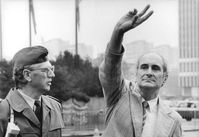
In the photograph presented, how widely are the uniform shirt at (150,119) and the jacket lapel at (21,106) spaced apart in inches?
18.4

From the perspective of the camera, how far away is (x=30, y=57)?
182 cm

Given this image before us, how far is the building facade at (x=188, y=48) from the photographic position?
62.2m

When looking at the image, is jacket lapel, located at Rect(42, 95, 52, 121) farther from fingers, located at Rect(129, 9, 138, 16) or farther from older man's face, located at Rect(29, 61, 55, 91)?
fingers, located at Rect(129, 9, 138, 16)

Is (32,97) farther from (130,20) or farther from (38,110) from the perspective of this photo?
(130,20)

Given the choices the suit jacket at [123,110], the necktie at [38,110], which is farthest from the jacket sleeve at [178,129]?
the necktie at [38,110]

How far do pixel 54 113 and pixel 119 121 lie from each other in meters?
0.30

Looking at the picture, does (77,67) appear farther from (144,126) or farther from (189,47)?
(189,47)

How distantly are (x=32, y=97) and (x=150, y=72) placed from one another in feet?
1.75

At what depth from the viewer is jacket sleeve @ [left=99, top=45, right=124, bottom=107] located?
1763mm

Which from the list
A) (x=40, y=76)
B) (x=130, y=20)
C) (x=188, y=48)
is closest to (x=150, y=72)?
(x=130, y=20)

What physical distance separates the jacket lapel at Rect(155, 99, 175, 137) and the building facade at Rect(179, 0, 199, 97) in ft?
193

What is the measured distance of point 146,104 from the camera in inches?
72.4

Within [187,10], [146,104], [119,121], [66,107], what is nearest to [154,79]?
[146,104]

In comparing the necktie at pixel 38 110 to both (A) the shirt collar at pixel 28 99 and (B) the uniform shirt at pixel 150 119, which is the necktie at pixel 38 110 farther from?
(B) the uniform shirt at pixel 150 119
